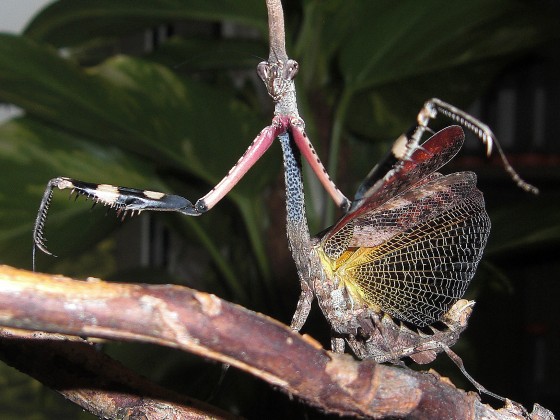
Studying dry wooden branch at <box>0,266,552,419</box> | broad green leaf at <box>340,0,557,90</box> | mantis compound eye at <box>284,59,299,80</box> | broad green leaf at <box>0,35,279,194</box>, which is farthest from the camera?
broad green leaf at <box>340,0,557,90</box>

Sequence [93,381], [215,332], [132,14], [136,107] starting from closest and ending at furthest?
1. [215,332]
2. [93,381]
3. [136,107]
4. [132,14]

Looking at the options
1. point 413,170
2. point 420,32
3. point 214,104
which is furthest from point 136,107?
point 413,170

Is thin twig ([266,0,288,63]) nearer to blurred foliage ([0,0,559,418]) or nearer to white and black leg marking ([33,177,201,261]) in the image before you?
white and black leg marking ([33,177,201,261])

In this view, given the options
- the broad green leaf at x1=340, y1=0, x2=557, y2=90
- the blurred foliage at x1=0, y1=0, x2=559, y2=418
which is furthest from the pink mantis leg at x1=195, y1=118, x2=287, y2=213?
the broad green leaf at x1=340, y1=0, x2=557, y2=90

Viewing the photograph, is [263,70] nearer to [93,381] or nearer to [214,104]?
[93,381]

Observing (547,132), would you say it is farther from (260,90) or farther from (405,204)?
(405,204)

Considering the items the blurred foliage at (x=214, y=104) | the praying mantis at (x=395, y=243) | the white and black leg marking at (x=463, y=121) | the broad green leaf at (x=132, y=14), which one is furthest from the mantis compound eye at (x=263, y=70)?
the broad green leaf at (x=132, y=14)
